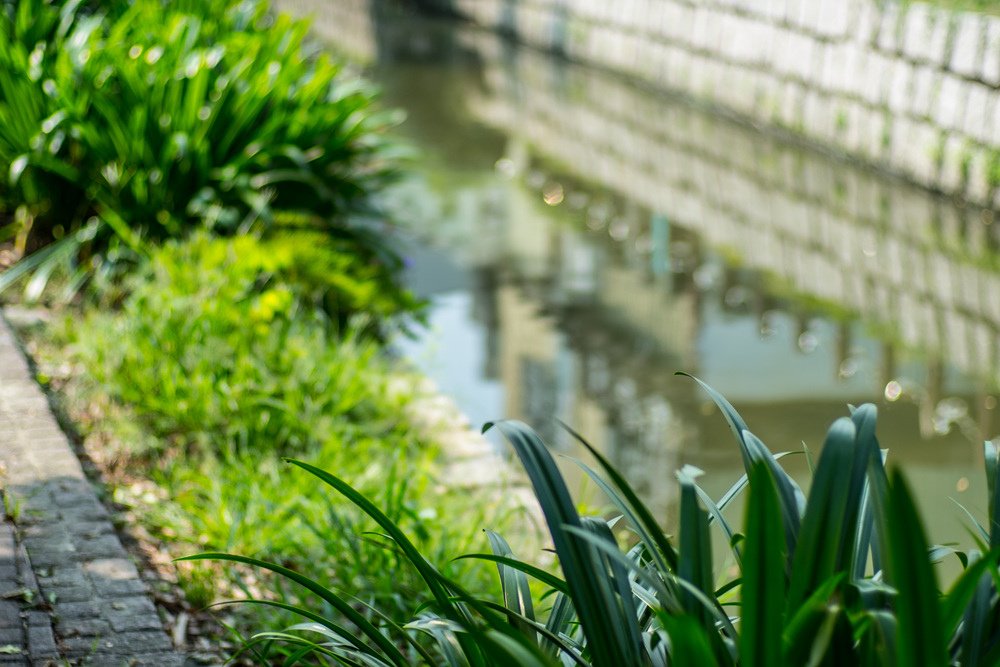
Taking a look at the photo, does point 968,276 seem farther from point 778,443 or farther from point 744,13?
point 744,13

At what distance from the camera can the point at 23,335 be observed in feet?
15.7

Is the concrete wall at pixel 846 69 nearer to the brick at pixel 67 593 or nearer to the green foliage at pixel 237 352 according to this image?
the green foliage at pixel 237 352

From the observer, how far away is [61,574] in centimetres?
298

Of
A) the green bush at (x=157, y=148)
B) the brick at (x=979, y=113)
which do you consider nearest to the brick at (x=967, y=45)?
the brick at (x=979, y=113)

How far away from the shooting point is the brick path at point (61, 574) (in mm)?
2705

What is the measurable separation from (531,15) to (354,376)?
10.8 meters

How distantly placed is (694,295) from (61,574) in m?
4.02

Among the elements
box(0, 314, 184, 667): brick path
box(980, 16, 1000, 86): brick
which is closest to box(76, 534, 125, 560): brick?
box(0, 314, 184, 667): brick path

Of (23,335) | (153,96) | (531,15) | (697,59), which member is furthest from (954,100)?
(531,15)

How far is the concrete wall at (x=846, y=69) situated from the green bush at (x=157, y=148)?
358 cm

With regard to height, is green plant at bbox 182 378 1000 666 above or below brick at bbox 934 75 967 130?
below

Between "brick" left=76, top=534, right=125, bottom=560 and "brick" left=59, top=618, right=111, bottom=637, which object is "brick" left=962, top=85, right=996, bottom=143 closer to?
"brick" left=76, top=534, right=125, bottom=560

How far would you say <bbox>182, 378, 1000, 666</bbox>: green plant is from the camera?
167cm

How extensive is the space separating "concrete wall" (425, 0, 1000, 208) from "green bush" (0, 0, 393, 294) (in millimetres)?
3579
